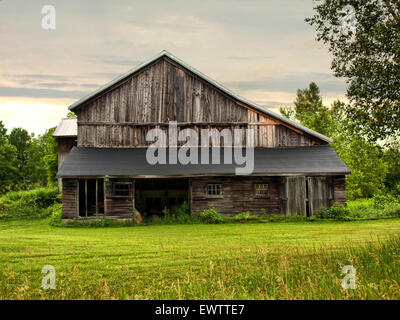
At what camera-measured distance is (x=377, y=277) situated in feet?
27.7

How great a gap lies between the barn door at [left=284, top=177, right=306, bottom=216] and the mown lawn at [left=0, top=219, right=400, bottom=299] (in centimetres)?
874

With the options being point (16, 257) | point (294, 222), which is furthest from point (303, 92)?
point (16, 257)

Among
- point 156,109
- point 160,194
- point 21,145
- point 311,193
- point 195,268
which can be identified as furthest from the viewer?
point 21,145

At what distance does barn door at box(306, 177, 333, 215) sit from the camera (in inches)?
1011

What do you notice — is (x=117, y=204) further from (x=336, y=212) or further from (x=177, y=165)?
(x=336, y=212)

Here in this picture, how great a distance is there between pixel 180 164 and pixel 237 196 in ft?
12.6

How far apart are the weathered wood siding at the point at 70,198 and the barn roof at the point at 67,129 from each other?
12.2 metres

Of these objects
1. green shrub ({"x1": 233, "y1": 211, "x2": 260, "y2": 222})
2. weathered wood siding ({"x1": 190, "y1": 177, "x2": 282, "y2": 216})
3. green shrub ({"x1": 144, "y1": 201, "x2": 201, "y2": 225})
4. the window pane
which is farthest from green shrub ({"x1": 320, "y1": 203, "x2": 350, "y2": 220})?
green shrub ({"x1": 144, "y1": 201, "x2": 201, "y2": 225})

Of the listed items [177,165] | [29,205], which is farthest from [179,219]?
[29,205]

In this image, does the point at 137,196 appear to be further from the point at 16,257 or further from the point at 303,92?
the point at 303,92

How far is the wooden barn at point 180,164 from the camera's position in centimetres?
2495

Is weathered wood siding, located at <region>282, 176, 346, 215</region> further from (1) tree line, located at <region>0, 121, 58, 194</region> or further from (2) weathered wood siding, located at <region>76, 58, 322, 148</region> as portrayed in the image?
(1) tree line, located at <region>0, 121, 58, 194</region>

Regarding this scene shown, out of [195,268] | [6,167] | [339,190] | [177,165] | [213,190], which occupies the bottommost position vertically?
[195,268]

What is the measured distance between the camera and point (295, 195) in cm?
2559
